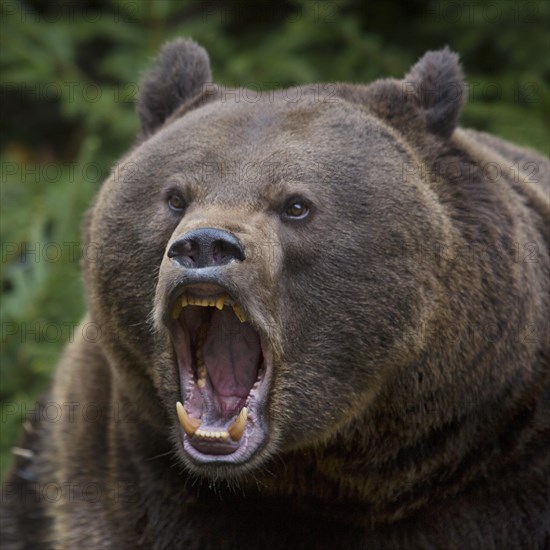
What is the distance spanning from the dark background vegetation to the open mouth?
3124mm

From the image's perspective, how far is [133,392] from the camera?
4742mm

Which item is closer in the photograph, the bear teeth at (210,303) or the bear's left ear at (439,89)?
the bear teeth at (210,303)

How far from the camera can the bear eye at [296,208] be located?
4.28 meters

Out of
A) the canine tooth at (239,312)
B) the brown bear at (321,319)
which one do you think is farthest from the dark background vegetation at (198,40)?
the canine tooth at (239,312)

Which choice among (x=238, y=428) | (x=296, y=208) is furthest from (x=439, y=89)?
(x=238, y=428)

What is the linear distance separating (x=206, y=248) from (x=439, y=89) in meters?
1.47

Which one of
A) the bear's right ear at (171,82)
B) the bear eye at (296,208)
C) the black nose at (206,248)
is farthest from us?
the bear's right ear at (171,82)

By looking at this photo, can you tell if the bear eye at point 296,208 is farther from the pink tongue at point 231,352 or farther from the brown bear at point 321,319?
the pink tongue at point 231,352

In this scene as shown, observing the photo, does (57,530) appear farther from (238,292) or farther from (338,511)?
(238,292)

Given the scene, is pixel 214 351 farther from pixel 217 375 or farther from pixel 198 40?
pixel 198 40

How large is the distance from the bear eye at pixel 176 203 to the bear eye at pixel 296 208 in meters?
0.39

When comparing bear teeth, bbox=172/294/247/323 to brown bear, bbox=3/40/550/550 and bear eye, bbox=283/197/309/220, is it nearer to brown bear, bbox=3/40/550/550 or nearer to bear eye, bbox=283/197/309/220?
brown bear, bbox=3/40/550/550

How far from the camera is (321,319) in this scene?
4.26 metres

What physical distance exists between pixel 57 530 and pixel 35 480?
40 centimetres
